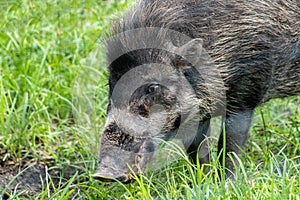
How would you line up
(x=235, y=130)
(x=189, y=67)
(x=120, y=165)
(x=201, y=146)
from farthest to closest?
1. (x=201, y=146)
2. (x=235, y=130)
3. (x=189, y=67)
4. (x=120, y=165)

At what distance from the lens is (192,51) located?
460 cm

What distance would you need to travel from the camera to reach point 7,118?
569cm

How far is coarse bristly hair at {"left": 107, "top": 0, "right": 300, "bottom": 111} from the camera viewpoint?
4.66m

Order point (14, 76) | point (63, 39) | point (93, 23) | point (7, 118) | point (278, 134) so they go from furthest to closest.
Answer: point (93, 23)
point (63, 39)
point (14, 76)
point (7, 118)
point (278, 134)

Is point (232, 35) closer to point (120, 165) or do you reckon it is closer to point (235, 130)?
point (235, 130)

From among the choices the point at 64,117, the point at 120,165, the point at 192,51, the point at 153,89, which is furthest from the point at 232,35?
the point at 64,117

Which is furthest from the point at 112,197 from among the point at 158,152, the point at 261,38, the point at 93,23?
the point at 93,23

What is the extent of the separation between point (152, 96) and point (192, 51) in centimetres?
43

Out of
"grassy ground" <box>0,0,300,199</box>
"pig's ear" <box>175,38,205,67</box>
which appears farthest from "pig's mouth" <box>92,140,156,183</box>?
"pig's ear" <box>175,38,205,67</box>

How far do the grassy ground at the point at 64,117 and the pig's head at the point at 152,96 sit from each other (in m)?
0.28

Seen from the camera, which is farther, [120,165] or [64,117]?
[64,117]

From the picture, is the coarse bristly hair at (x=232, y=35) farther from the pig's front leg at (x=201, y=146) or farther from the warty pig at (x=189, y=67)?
the pig's front leg at (x=201, y=146)

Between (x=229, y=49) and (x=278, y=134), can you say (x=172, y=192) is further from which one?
(x=278, y=134)

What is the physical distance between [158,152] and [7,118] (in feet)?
5.61
